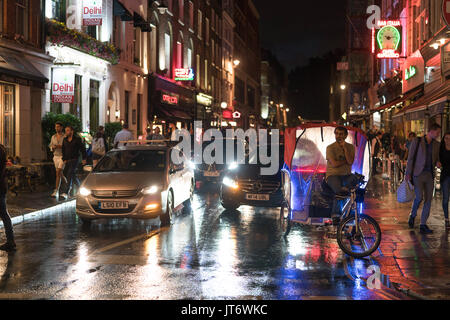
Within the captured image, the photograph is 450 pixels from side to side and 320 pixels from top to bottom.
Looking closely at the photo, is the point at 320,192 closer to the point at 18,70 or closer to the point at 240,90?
the point at 18,70

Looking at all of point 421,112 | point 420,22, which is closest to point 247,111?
point 420,22

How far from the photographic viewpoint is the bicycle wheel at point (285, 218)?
10.5 m

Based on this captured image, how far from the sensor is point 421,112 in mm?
20078

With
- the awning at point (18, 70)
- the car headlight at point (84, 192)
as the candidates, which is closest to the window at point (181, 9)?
the awning at point (18, 70)

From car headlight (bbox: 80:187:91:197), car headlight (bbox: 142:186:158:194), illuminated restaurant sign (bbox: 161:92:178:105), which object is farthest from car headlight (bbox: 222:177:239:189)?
illuminated restaurant sign (bbox: 161:92:178:105)

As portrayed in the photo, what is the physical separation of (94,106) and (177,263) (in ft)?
60.7

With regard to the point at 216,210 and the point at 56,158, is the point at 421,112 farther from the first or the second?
the point at 56,158

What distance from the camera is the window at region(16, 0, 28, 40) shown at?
18516 mm

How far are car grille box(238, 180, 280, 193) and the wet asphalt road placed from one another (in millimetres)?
986

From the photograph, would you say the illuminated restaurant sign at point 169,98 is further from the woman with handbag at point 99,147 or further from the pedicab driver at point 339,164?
the pedicab driver at point 339,164

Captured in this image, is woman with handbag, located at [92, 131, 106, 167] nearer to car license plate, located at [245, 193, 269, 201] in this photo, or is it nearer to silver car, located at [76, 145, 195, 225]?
silver car, located at [76, 145, 195, 225]

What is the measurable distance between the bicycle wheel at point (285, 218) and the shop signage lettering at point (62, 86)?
35.9ft
